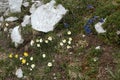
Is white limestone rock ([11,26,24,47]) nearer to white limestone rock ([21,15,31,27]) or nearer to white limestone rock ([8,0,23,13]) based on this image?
white limestone rock ([21,15,31,27])

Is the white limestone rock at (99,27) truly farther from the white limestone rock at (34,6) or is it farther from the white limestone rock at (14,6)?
the white limestone rock at (14,6)

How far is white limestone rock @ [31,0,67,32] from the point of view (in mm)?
6770

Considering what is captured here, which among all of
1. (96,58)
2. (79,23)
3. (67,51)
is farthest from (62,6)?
(96,58)

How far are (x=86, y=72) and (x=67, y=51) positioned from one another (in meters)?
0.76

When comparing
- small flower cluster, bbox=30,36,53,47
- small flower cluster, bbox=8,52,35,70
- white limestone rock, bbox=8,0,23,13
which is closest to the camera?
small flower cluster, bbox=8,52,35,70

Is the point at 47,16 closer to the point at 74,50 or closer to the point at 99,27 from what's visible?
the point at 74,50

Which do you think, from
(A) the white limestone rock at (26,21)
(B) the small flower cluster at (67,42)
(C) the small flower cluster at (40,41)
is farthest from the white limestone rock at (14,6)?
(B) the small flower cluster at (67,42)

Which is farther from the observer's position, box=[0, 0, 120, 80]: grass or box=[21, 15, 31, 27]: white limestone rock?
box=[21, 15, 31, 27]: white limestone rock

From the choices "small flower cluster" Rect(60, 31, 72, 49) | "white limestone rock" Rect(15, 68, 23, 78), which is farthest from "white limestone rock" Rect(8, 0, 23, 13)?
"white limestone rock" Rect(15, 68, 23, 78)

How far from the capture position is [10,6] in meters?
7.96

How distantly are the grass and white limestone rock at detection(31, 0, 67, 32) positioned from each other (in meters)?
0.11

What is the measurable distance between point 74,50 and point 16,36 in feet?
4.69

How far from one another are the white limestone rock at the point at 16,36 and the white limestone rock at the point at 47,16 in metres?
0.37

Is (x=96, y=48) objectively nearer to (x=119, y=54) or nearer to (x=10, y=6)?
(x=119, y=54)
